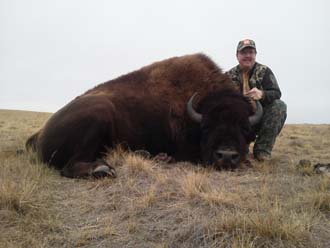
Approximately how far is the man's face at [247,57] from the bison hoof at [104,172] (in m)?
3.64

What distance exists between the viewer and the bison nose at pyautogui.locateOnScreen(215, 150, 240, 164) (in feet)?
18.4

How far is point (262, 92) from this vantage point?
7055 mm

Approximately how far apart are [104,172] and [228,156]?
171 cm

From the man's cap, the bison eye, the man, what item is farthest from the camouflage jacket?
the bison eye

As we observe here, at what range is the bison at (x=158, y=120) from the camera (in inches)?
219

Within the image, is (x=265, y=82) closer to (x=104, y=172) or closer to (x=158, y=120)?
(x=158, y=120)

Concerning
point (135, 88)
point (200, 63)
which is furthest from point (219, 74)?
point (135, 88)

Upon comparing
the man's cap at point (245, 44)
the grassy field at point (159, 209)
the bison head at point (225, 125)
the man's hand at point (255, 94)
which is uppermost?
the man's cap at point (245, 44)

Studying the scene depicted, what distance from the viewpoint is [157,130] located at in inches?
261

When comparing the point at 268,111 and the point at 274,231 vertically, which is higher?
the point at 268,111

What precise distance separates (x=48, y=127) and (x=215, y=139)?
7.75 ft

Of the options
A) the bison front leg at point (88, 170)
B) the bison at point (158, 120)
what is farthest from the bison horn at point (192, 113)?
the bison front leg at point (88, 170)

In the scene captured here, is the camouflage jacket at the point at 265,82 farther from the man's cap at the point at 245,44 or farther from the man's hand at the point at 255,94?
the man's cap at the point at 245,44

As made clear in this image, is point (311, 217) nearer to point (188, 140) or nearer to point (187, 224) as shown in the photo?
point (187, 224)
